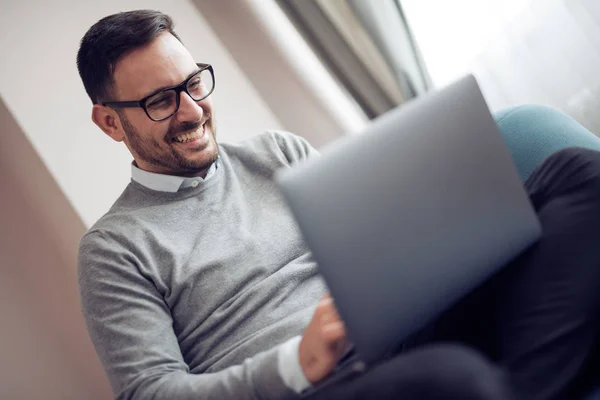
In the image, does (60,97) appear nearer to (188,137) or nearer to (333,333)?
(188,137)

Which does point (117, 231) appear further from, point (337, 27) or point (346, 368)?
point (337, 27)

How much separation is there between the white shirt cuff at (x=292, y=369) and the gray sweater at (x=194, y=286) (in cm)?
3

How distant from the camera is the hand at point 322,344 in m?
0.71

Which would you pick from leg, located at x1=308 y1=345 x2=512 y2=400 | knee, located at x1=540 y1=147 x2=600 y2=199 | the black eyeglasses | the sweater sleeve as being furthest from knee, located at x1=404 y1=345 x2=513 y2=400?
the black eyeglasses

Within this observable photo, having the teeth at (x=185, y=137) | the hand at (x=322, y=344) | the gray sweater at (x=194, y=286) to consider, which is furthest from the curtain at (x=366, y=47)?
the hand at (x=322, y=344)

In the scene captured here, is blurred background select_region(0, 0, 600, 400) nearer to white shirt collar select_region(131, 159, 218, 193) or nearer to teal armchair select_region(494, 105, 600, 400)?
teal armchair select_region(494, 105, 600, 400)

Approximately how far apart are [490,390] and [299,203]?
292 millimetres

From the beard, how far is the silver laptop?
0.58m

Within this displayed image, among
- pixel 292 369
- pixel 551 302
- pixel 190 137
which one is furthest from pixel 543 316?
pixel 190 137

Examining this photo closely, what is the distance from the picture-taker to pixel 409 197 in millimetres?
665

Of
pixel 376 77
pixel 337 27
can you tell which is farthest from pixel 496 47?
pixel 337 27

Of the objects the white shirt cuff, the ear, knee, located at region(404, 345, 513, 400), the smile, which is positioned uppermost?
the ear

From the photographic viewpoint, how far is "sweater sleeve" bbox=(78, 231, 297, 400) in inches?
30.6

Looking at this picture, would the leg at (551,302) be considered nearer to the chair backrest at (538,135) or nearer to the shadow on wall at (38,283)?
the chair backrest at (538,135)
